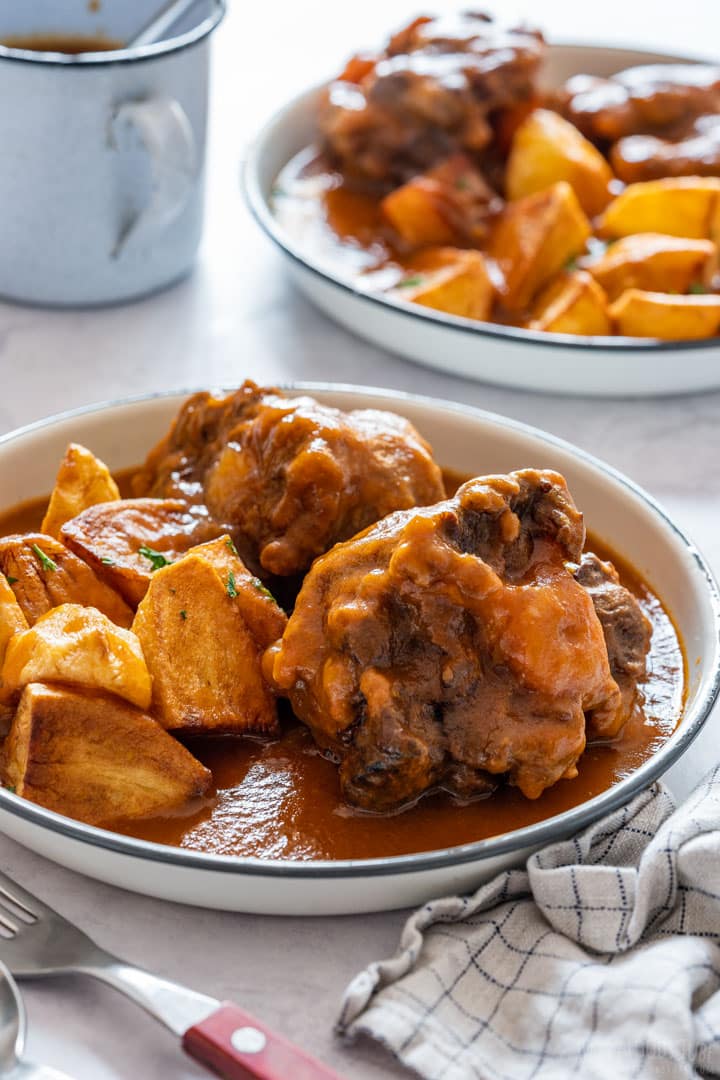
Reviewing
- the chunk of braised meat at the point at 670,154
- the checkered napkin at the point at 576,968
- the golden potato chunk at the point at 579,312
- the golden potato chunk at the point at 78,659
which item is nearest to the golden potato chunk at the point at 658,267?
the golden potato chunk at the point at 579,312

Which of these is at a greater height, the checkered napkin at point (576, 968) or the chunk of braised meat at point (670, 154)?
the chunk of braised meat at point (670, 154)

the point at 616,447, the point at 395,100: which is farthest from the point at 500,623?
the point at 395,100

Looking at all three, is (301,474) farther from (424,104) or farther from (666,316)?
(424,104)

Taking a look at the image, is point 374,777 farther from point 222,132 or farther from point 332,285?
point 222,132

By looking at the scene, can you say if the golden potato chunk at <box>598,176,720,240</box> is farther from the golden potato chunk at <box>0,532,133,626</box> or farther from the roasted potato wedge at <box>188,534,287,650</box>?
the golden potato chunk at <box>0,532,133,626</box>

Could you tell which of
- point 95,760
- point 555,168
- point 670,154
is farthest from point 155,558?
point 670,154

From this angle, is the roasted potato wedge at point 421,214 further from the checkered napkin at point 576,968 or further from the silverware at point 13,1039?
the silverware at point 13,1039
